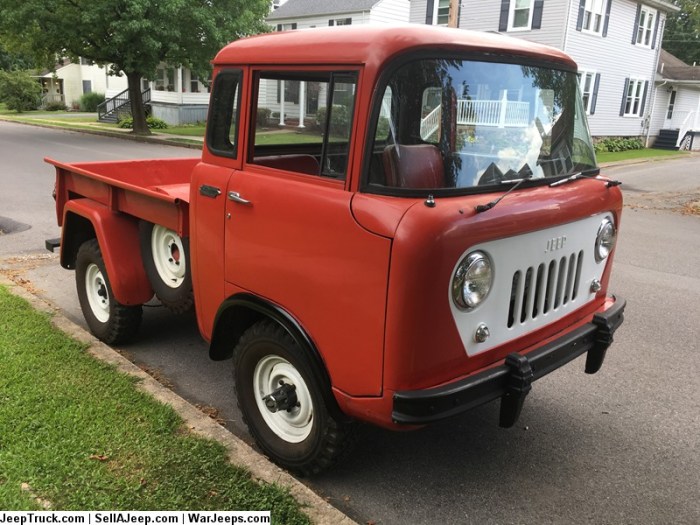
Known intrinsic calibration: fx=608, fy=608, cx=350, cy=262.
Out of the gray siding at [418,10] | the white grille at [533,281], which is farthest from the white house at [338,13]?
the white grille at [533,281]

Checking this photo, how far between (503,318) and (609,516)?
114cm

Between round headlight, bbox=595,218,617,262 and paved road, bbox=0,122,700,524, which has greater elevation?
round headlight, bbox=595,218,617,262

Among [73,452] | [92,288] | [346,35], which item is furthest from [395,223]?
[92,288]

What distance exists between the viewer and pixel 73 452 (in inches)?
123

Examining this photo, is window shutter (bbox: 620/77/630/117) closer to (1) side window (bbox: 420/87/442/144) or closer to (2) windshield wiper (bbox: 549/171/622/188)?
(2) windshield wiper (bbox: 549/171/622/188)

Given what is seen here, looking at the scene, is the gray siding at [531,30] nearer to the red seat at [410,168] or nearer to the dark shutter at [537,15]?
the dark shutter at [537,15]

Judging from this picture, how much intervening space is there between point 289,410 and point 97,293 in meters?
2.41

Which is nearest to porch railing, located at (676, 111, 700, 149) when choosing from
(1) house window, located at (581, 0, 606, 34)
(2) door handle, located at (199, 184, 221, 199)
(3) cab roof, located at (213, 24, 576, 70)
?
(1) house window, located at (581, 0, 606, 34)

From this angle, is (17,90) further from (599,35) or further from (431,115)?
(431,115)

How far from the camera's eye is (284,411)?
3.23 metres

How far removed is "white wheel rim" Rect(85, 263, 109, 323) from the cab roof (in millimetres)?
2264

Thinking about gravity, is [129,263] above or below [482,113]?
below

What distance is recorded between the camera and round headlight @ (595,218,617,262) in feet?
11.1

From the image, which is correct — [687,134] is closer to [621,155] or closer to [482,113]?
[621,155]
